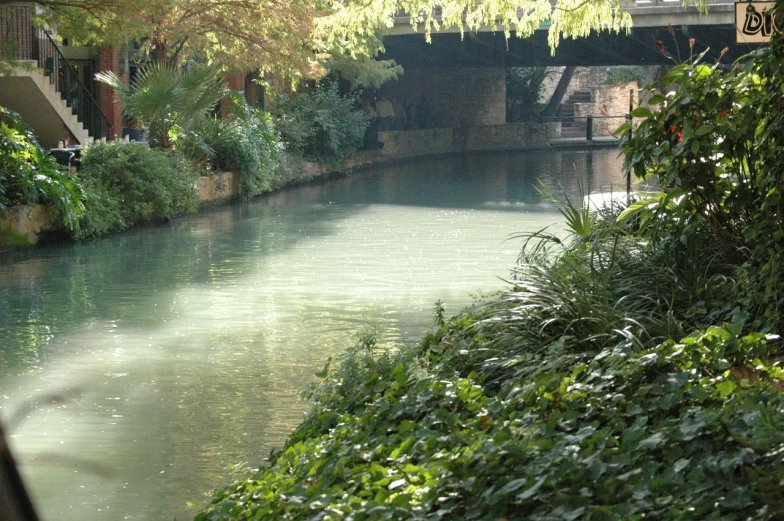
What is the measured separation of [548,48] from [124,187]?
21.7 meters

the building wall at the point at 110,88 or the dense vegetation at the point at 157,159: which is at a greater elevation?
the building wall at the point at 110,88

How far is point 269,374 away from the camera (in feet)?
27.3

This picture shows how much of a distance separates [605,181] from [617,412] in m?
23.8

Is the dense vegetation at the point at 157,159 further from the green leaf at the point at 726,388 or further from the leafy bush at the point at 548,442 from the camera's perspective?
the green leaf at the point at 726,388

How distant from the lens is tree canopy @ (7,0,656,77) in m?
14.4

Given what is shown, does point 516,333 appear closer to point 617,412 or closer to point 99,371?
point 617,412

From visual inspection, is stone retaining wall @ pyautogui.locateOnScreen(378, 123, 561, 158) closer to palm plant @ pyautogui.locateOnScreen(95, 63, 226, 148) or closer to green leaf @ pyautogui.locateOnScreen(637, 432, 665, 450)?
palm plant @ pyautogui.locateOnScreen(95, 63, 226, 148)

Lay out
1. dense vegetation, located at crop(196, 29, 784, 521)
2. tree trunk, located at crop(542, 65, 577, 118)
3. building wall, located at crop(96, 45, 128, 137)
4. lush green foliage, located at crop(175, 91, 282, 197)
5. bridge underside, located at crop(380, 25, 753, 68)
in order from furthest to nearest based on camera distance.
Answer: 1. tree trunk, located at crop(542, 65, 577, 118)
2. bridge underside, located at crop(380, 25, 753, 68)
3. building wall, located at crop(96, 45, 128, 137)
4. lush green foliage, located at crop(175, 91, 282, 197)
5. dense vegetation, located at crop(196, 29, 784, 521)

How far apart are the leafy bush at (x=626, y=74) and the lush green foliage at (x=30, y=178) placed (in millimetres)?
41268

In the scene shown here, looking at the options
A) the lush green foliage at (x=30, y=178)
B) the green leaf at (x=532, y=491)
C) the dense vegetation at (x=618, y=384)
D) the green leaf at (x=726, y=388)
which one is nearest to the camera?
the green leaf at (x=532, y=491)

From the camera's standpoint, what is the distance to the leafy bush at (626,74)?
52872 millimetres

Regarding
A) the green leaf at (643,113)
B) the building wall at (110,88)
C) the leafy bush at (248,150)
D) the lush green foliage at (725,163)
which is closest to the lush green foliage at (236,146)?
the leafy bush at (248,150)

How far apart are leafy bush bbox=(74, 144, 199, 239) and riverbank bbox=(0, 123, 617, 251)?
0.86 metres

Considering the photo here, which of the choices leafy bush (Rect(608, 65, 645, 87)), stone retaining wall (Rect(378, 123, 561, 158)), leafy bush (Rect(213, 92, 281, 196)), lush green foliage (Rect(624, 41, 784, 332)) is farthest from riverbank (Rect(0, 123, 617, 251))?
lush green foliage (Rect(624, 41, 784, 332))
